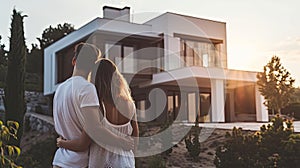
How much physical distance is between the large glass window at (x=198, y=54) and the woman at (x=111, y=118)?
1408 centimetres

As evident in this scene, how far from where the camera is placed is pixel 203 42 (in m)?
17.7

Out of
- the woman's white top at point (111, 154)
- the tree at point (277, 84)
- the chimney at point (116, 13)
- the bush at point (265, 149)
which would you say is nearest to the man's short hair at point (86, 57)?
the woman's white top at point (111, 154)

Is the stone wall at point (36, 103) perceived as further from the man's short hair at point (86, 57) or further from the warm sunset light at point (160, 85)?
the man's short hair at point (86, 57)

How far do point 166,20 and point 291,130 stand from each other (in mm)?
11371

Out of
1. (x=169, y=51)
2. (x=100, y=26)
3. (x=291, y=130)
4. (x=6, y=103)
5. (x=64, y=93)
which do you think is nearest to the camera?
(x=64, y=93)

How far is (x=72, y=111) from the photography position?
2.15 meters

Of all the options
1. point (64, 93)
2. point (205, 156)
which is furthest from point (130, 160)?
A: point (205, 156)

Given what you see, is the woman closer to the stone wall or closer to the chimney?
the chimney

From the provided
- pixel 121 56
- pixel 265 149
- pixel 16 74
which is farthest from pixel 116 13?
pixel 265 149

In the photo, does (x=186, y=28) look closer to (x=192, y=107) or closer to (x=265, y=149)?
(x=192, y=107)

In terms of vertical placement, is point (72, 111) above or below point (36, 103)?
below

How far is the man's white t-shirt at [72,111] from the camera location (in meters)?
2.11

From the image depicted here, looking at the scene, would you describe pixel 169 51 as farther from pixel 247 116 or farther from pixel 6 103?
pixel 6 103

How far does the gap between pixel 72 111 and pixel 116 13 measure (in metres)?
16.1
